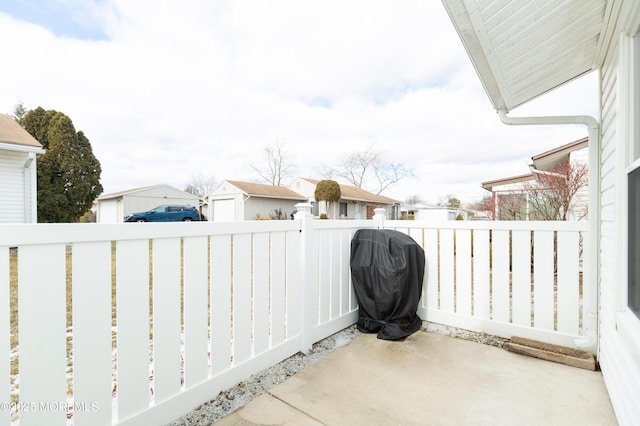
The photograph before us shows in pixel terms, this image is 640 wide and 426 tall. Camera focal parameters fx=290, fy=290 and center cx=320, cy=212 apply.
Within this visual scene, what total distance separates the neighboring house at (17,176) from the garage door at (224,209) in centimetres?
990

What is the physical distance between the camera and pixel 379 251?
2.86 m

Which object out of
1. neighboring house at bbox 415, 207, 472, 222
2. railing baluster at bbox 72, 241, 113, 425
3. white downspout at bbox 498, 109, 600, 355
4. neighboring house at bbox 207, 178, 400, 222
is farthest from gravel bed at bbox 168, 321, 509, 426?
neighboring house at bbox 207, 178, 400, 222

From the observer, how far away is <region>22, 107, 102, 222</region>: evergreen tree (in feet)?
32.6

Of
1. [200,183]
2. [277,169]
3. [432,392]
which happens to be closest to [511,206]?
[432,392]

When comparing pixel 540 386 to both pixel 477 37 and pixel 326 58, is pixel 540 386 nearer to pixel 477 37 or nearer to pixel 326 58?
pixel 477 37

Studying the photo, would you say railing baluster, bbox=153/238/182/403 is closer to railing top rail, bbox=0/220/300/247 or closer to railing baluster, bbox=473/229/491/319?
railing top rail, bbox=0/220/300/247

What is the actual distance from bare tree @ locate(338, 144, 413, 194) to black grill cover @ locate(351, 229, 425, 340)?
22866 mm

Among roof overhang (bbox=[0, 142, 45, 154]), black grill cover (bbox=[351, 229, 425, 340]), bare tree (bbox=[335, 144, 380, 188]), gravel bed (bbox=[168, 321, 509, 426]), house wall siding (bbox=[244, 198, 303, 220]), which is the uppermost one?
bare tree (bbox=[335, 144, 380, 188])

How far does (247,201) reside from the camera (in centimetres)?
1680

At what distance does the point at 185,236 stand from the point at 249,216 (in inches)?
612

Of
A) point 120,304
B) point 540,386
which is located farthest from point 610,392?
point 120,304

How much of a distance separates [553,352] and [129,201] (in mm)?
19197

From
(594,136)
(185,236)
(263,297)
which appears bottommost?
(263,297)

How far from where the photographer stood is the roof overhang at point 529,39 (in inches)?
63.3
